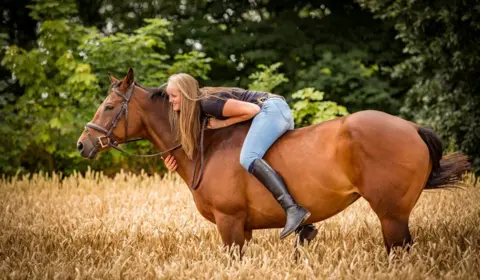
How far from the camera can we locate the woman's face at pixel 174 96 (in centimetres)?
527

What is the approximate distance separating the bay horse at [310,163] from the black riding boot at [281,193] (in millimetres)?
127

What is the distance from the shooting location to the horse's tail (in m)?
4.74

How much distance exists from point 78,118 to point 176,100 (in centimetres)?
721

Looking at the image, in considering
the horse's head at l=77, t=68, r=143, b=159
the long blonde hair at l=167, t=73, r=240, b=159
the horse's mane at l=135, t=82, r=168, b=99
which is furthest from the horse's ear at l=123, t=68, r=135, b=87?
the long blonde hair at l=167, t=73, r=240, b=159

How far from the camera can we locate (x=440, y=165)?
504 centimetres

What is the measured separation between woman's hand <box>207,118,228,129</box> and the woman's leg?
305 millimetres

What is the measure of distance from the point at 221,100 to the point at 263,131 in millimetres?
489

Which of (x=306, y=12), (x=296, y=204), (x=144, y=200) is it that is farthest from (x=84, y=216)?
(x=306, y=12)

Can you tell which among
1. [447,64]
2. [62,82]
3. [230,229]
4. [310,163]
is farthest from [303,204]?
[62,82]

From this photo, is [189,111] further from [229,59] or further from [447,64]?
[229,59]

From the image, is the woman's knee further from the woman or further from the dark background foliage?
the dark background foliage

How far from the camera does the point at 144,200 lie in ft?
29.5

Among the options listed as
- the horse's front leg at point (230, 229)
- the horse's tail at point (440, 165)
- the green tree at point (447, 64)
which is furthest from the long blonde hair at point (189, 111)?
the green tree at point (447, 64)

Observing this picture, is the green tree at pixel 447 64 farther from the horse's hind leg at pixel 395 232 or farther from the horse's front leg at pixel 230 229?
the horse's front leg at pixel 230 229
